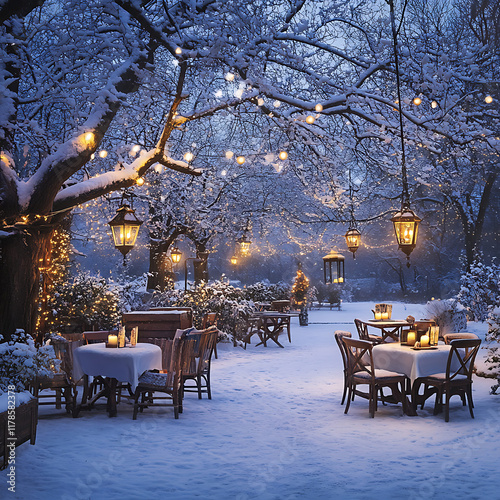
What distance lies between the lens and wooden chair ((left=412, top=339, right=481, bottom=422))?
22.6 ft

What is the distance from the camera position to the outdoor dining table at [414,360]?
281 inches

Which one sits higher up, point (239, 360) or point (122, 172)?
point (122, 172)

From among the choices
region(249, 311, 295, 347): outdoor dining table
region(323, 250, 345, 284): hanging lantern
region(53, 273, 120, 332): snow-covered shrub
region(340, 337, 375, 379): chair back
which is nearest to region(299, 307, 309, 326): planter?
region(323, 250, 345, 284): hanging lantern

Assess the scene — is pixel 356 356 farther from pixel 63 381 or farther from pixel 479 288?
pixel 479 288

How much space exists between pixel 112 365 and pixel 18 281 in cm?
172

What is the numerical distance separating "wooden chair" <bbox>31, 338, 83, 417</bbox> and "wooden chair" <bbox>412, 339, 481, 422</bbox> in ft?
15.3

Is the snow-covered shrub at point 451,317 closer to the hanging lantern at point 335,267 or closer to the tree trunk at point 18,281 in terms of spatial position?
the hanging lantern at point 335,267

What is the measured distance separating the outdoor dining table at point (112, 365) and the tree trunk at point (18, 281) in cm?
89

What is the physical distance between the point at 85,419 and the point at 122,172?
3.65 meters

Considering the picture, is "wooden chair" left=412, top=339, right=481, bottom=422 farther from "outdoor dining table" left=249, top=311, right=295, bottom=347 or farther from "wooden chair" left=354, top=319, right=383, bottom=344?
"outdoor dining table" left=249, top=311, right=295, bottom=347

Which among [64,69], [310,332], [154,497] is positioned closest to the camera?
[154,497]

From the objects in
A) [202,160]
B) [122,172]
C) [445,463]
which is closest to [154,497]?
[445,463]

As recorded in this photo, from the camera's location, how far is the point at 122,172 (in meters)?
8.21

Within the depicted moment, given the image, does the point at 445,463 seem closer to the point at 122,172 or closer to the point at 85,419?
the point at 85,419
